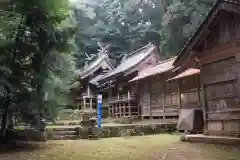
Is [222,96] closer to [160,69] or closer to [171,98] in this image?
→ [171,98]

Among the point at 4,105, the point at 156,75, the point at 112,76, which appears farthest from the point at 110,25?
the point at 4,105

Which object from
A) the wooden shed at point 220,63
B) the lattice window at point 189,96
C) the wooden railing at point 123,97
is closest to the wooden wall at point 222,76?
the wooden shed at point 220,63

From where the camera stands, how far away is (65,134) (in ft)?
45.0

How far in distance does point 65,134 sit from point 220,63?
27.6 feet

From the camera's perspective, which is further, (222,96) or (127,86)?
(127,86)

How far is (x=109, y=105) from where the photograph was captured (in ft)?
95.4

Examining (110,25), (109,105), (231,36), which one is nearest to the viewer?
(231,36)

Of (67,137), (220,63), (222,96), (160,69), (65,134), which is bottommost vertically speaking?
(67,137)

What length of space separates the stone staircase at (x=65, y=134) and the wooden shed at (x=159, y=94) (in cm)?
825

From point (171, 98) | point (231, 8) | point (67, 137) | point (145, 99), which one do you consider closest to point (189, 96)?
point (171, 98)

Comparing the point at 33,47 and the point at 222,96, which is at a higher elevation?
the point at 33,47

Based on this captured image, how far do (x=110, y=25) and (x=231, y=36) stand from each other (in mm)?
34442

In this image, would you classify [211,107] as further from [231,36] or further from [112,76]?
[112,76]

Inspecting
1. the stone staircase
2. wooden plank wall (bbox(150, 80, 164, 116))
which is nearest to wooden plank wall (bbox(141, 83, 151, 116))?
wooden plank wall (bbox(150, 80, 164, 116))
